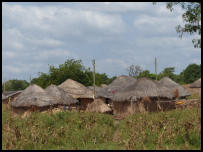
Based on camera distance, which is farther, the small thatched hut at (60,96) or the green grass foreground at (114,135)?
the small thatched hut at (60,96)

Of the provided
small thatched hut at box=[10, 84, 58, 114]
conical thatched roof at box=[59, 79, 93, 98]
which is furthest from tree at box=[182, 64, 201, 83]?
small thatched hut at box=[10, 84, 58, 114]

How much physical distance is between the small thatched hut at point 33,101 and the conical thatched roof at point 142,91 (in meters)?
6.14

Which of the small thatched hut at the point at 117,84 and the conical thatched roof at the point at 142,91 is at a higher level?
the small thatched hut at the point at 117,84

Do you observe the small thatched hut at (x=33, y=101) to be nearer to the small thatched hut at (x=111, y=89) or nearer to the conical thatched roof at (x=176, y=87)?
the small thatched hut at (x=111, y=89)

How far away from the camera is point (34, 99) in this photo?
89.7 ft

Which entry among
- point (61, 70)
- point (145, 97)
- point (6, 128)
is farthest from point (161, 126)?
point (61, 70)

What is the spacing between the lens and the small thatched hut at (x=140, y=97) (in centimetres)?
2502

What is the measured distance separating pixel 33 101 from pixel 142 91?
9.59 meters

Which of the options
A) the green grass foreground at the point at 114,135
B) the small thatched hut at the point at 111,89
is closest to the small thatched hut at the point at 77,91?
the small thatched hut at the point at 111,89

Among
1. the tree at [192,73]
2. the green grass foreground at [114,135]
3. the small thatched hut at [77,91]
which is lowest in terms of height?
the green grass foreground at [114,135]

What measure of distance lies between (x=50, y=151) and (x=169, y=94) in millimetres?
19695

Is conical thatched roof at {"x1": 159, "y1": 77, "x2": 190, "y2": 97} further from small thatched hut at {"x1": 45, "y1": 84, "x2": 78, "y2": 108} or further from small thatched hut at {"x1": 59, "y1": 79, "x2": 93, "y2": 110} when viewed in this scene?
small thatched hut at {"x1": 45, "y1": 84, "x2": 78, "y2": 108}

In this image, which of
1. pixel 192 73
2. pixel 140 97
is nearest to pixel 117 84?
pixel 140 97

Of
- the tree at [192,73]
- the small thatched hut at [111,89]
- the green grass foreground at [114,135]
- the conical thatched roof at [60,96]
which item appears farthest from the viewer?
the tree at [192,73]
